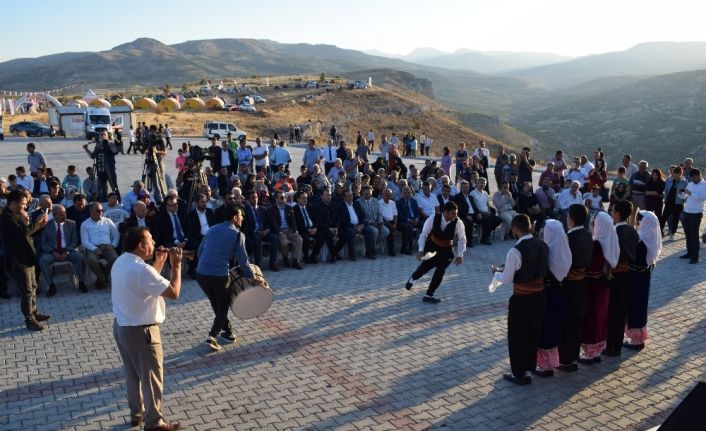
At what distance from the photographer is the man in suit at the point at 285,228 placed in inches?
461

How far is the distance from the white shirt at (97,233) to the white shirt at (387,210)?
5.28 metres

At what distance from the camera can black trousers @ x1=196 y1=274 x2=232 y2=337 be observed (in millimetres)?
7480

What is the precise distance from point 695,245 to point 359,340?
7.92 metres

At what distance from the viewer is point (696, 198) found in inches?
499

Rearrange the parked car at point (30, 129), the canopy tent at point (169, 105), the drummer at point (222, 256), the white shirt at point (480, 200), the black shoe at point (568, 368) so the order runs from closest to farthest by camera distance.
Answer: the black shoe at point (568, 368) < the drummer at point (222, 256) < the white shirt at point (480, 200) < the parked car at point (30, 129) < the canopy tent at point (169, 105)

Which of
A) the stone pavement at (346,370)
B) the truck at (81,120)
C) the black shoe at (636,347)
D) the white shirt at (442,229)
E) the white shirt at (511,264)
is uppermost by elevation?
the truck at (81,120)

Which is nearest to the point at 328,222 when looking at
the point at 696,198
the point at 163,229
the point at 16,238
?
the point at 163,229

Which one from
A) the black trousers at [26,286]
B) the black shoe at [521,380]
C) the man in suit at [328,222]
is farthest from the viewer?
the man in suit at [328,222]

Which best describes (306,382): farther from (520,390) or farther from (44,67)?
(44,67)

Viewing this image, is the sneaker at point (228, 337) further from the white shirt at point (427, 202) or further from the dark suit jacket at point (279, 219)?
the white shirt at point (427, 202)

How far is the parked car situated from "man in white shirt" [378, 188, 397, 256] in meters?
32.5

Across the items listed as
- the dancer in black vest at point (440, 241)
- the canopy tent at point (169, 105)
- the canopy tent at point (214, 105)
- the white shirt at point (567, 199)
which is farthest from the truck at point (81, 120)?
the dancer in black vest at point (440, 241)

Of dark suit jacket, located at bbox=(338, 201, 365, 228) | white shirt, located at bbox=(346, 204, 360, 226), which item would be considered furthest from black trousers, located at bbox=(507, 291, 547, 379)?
white shirt, located at bbox=(346, 204, 360, 226)

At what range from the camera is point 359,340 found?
8.14 m
